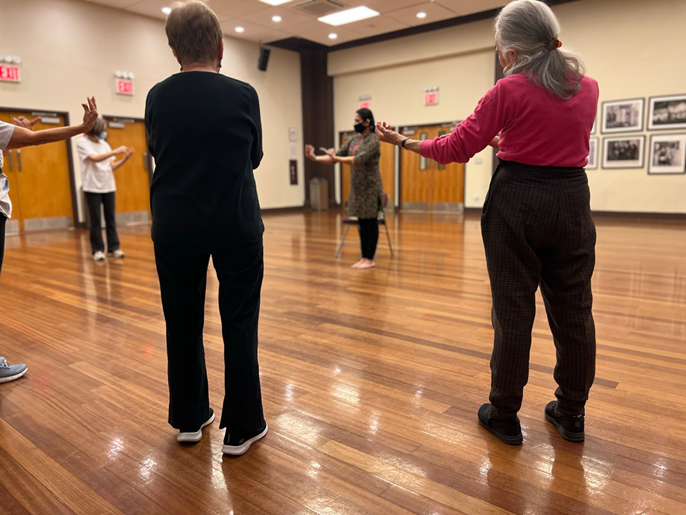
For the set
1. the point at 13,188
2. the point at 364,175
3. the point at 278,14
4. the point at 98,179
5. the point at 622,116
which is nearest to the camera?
the point at 364,175

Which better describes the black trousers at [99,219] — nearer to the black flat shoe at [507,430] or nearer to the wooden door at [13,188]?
the wooden door at [13,188]

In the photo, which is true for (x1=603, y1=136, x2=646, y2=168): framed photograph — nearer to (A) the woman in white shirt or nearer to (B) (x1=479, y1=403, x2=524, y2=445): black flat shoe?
(A) the woman in white shirt

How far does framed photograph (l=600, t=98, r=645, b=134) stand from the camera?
350 inches

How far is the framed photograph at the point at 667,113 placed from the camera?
336 inches

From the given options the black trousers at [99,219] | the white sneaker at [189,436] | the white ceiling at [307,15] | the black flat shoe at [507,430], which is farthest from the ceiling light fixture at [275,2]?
the black flat shoe at [507,430]

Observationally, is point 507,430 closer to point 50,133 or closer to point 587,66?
point 50,133

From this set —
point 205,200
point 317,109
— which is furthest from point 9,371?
point 317,109

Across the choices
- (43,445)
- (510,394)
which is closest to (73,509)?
(43,445)

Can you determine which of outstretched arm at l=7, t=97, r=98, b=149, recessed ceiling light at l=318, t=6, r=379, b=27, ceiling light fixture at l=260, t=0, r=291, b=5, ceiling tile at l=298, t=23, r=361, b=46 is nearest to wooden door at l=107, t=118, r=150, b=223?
ceiling light fixture at l=260, t=0, r=291, b=5

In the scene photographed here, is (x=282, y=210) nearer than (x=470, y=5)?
No

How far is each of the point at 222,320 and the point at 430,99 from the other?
34.9ft

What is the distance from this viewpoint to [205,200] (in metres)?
1.51

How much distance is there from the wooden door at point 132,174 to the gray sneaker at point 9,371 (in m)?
7.77

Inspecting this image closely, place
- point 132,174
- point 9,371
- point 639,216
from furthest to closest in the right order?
point 132,174 → point 639,216 → point 9,371
